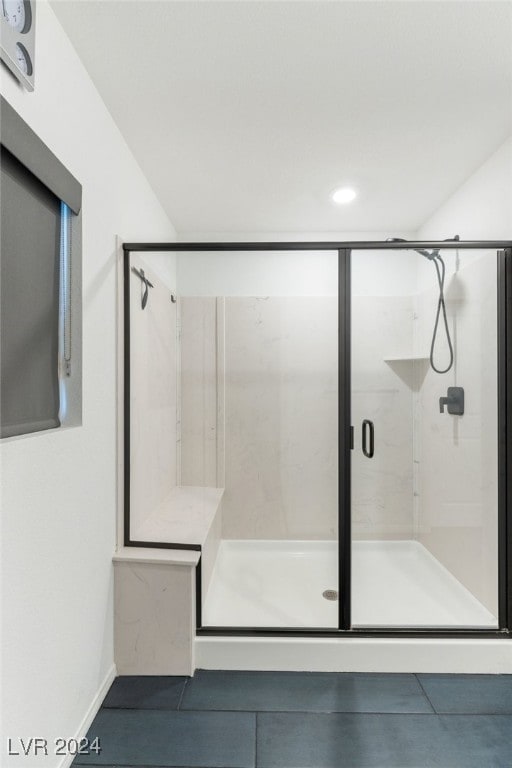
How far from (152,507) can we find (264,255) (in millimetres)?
1383

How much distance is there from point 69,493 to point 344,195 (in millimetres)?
2278

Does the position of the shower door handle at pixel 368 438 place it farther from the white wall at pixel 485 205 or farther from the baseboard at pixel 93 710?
the baseboard at pixel 93 710

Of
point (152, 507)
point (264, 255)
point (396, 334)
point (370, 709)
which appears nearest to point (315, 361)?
point (396, 334)

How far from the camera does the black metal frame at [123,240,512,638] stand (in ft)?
6.09

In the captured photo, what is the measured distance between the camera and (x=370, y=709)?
5.18 feet

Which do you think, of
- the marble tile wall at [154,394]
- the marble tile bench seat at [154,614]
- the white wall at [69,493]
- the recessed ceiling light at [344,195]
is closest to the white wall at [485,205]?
the recessed ceiling light at [344,195]

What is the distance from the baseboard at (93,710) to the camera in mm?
1327

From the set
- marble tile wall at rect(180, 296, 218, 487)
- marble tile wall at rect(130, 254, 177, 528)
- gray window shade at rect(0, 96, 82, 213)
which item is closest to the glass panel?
marble tile wall at rect(180, 296, 218, 487)

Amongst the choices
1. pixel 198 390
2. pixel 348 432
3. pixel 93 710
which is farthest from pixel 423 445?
pixel 93 710

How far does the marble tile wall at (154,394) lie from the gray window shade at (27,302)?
1.92 ft

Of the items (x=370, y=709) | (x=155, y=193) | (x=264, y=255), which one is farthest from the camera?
(x=155, y=193)

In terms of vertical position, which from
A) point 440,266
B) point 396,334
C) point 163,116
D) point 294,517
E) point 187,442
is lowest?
point 294,517

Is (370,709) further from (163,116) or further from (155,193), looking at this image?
(155,193)

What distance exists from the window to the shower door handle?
4.25 feet
